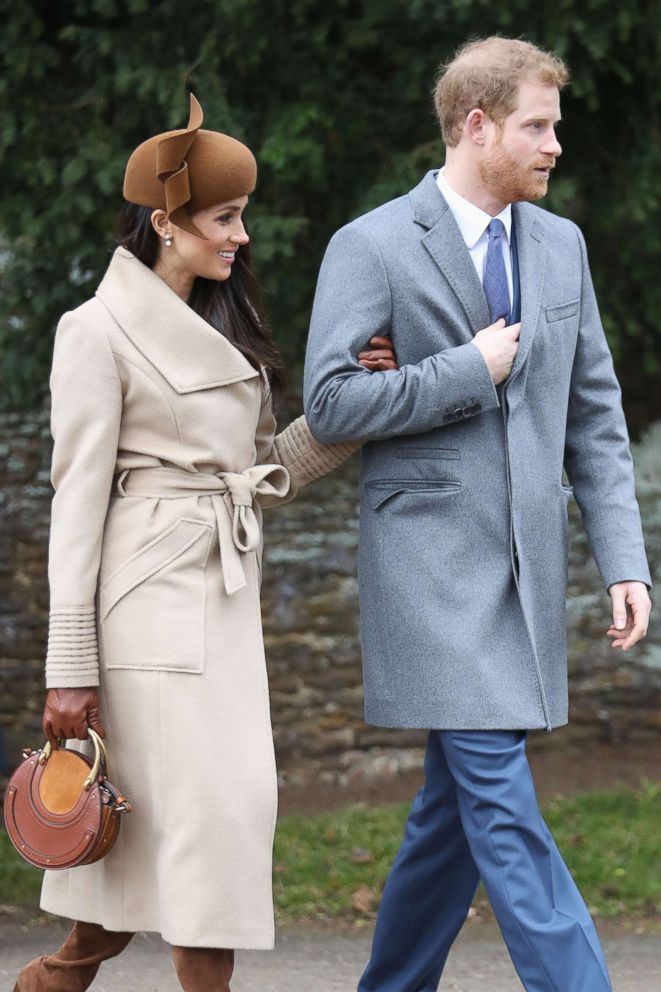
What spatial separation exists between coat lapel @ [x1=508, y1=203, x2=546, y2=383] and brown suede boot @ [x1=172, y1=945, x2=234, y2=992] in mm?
1349

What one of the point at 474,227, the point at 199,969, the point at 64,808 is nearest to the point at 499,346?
the point at 474,227

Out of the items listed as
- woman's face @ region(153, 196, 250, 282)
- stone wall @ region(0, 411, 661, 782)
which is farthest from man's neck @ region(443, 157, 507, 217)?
stone wall @ region(0, 411, 661, 782)

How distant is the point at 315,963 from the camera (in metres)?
4.54

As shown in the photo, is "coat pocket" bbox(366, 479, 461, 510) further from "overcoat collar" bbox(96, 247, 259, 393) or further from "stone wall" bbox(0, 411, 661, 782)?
"stone wall" bbox(0, 411, 661, 782)

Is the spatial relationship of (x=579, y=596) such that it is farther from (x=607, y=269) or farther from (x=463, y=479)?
(x=463, y=479)

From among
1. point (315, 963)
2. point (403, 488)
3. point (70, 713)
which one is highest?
point (403, 488)

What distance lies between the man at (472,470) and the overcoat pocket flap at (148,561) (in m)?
0.40

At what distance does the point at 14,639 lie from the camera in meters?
7.05

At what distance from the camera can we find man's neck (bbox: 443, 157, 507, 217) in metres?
3.40

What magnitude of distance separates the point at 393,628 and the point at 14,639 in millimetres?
3982

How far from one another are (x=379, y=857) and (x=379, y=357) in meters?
2.61

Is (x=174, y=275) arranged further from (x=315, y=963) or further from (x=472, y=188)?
(x=315, y=963)

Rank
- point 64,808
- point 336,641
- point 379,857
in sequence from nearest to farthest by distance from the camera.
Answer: point 64,808 → point 379,857 → point 336,641

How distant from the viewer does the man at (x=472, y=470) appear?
3266 mm
